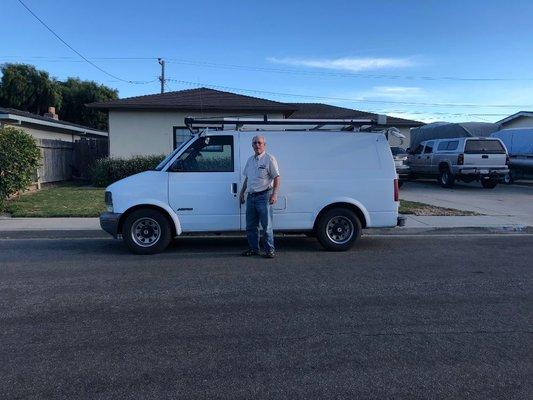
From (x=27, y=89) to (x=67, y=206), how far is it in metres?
36.0

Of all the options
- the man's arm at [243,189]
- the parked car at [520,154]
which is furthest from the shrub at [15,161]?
the parked car at [520,154]

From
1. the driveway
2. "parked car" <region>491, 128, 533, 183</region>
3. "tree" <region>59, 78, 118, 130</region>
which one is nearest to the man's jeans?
the driveway

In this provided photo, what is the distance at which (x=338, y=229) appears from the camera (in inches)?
345

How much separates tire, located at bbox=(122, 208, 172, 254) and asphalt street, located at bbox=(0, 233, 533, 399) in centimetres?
19

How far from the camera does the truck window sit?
2050 cm

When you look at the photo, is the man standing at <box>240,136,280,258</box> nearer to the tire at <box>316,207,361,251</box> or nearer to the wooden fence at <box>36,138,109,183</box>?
the tire at <box>316,207,361,251</box>

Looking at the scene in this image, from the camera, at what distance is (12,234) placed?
10328mm

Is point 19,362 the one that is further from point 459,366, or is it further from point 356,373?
point 459,366

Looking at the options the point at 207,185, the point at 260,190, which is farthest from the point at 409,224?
the point at 207,185

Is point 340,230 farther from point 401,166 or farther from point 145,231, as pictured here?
point 401,166

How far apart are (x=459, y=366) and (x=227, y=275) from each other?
3.57 m

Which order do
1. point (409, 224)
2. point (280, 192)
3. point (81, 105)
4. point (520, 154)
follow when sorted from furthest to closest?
point (81, 105), point (520, 154), point (409, 224), point (280, 192)

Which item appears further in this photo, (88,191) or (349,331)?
(88,191)

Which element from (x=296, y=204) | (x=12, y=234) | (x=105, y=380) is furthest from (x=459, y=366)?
(x=12, y=234)
